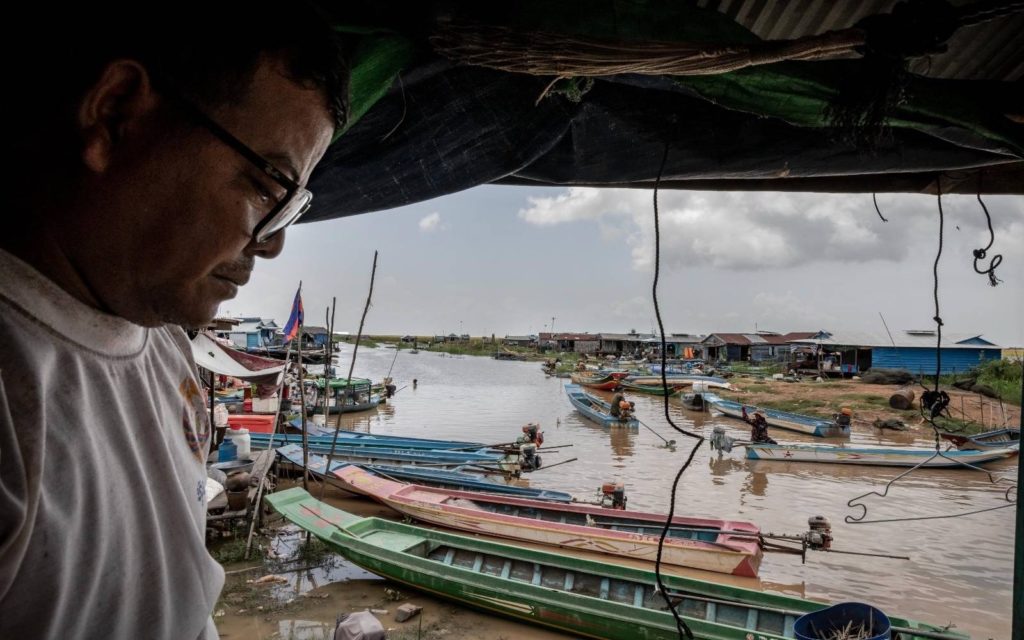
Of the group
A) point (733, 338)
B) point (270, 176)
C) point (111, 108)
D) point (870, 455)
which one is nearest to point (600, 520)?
point (270, 176)

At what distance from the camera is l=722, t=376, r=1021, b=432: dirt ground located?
68.0 ft

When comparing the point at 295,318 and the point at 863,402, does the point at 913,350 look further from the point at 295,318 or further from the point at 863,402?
the point at 295,318

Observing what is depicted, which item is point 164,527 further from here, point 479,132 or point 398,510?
point 398,510

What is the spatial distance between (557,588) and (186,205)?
6.68 metres

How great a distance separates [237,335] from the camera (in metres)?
40.8

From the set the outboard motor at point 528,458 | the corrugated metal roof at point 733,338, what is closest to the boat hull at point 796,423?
the outboard motor at point 528,458

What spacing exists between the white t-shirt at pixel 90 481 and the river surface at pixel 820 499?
8051 millimetres

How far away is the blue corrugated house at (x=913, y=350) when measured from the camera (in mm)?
31344

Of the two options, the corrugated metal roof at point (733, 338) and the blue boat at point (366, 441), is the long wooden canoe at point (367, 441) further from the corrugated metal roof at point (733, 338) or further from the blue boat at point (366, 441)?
the corrugated metal roof at point (733, 338)

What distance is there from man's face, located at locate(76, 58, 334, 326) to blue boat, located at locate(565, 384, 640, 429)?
19790 millimetres

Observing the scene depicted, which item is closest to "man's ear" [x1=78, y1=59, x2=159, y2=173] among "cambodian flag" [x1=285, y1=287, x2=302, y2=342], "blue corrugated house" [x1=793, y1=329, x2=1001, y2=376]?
"cambodian flag" [x1=285, y1=287, x2=302, y2=342]

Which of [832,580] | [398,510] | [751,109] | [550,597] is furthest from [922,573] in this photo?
[751,109]

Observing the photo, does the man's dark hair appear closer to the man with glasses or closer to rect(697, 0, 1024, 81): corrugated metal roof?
the man with glasses

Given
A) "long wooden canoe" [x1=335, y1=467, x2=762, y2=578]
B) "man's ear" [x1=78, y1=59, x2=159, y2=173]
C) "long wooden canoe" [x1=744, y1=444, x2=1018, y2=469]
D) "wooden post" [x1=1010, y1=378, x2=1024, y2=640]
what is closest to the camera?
"man's ear" [x1=78, y1=59, x2=159, y2=173]
